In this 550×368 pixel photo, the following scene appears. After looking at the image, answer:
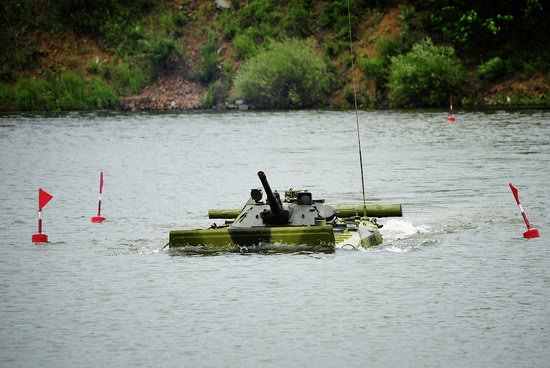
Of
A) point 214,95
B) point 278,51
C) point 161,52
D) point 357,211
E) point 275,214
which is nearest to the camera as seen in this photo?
point 275,214

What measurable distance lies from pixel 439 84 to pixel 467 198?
43.7 m

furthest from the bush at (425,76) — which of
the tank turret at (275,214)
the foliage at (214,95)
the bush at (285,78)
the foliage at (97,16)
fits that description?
the tank turret at (275,214)

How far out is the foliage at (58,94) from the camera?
99.0 meters

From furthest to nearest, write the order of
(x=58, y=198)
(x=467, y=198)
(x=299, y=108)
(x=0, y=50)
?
(x=0, y=50), (x=299, y=108), (x=58, y=198), (x=467, y=198)

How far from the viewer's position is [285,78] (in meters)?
94.8

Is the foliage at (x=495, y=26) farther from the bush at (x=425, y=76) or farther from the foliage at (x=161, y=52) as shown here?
the foliage at (x=161, y=52)

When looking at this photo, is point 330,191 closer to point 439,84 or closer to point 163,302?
point 163,302

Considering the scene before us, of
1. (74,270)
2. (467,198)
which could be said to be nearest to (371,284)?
(74,270)

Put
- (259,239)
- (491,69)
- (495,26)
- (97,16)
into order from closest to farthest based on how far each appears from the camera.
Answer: (259,239) < (491,69) < (495,26) < (97,16)

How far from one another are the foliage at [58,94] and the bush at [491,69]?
29.4 metres

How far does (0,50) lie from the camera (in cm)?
10575

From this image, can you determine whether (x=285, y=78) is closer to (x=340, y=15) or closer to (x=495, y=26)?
(x=340, y=15)

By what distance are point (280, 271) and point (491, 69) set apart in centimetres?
6060

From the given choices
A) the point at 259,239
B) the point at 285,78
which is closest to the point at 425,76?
the point at 285,78
